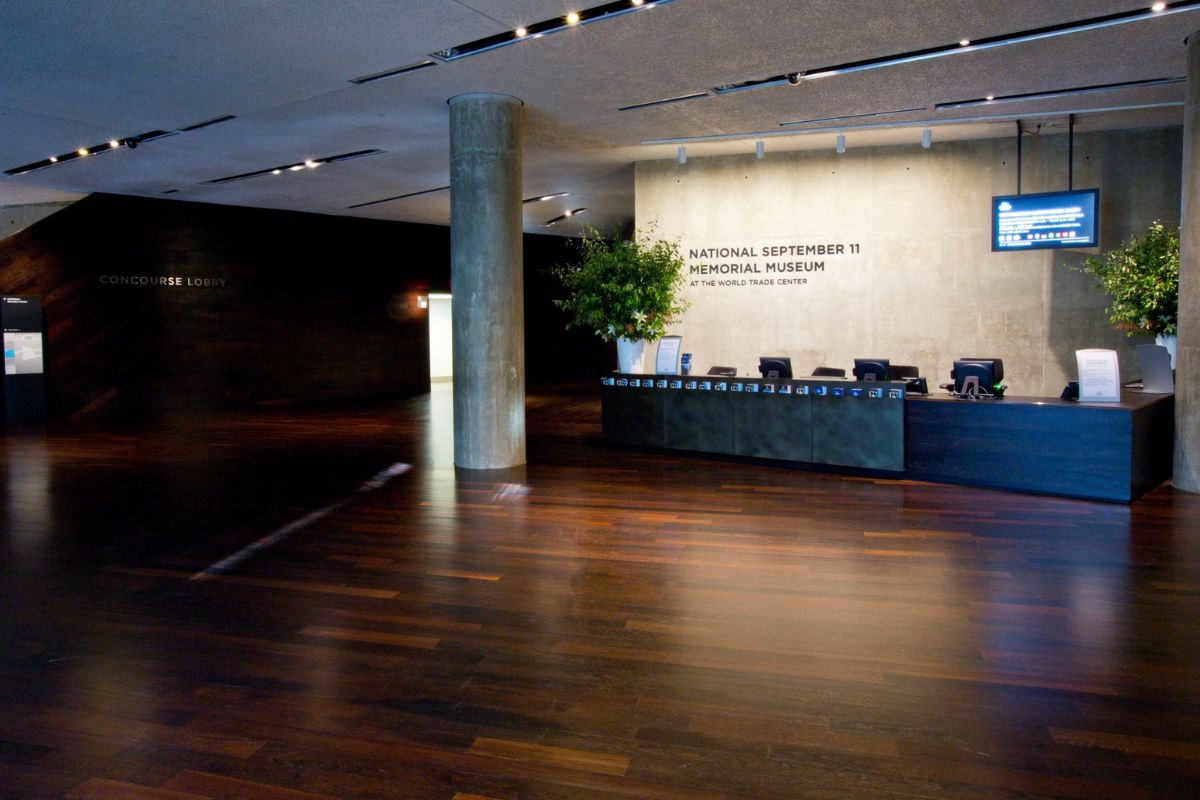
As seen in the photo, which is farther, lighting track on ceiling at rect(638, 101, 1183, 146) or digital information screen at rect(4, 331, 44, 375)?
digital information screen at rect(4, 331, 44, 375)

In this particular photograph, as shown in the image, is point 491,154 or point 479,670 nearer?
point 479,670

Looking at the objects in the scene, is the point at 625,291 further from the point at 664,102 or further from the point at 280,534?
the point at 280,534

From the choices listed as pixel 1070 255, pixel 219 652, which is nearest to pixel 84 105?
pixel 219 652

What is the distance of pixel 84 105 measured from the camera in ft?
27.1

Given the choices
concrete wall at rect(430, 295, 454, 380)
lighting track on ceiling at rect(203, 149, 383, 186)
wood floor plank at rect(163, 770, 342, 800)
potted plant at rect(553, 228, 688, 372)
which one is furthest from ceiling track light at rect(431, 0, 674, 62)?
concrete wall at rect(430, 295, 454, 380)

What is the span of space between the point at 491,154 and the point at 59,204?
9405 mm

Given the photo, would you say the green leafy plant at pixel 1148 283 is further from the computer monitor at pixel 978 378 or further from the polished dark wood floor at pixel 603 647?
the polished dark wood floor at pixel 603 647

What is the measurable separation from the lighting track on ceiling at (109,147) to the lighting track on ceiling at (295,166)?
1.94m

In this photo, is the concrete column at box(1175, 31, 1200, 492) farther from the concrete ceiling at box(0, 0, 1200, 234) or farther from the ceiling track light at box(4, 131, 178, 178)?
the ceiling track light at box(4, 131, 178, 178)

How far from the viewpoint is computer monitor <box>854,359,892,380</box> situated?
7.83 meters

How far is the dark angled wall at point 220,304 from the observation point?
44.6 feet

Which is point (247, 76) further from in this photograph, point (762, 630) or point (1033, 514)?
point (1033, 514)

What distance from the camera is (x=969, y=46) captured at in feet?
22.2

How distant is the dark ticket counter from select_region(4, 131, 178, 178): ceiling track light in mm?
5965
